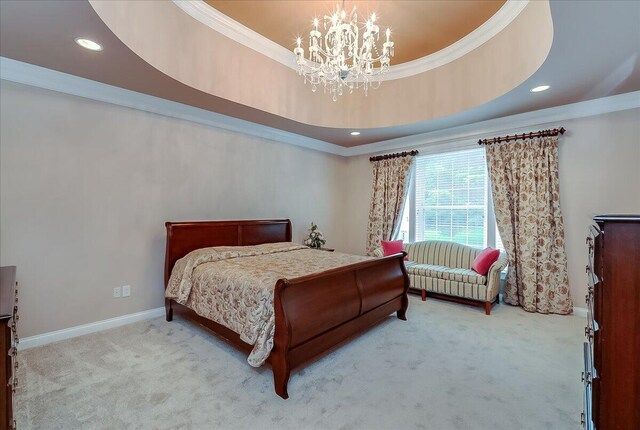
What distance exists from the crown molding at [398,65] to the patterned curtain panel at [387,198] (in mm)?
1570

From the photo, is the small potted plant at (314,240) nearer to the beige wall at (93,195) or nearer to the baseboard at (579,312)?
the beige wall at (93,195)

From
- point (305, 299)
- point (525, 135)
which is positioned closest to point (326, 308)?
point (305, 299)

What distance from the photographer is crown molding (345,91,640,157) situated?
349 centimetres

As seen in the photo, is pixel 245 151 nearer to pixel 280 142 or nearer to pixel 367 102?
pixel 280 142

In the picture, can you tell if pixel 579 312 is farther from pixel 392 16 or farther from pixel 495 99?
pixel 392 16

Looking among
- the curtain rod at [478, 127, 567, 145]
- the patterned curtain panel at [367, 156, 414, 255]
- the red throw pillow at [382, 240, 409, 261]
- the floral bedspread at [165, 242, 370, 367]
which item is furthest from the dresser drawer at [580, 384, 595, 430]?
the patterned curtain panel at [367, 156, 414, 255]

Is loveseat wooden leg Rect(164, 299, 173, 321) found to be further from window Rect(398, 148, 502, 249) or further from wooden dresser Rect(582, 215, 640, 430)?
window Rect(398, 148, 502, 249)

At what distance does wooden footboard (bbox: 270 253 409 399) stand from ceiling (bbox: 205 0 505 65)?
2786 millimetres

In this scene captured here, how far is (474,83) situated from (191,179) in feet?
13.0

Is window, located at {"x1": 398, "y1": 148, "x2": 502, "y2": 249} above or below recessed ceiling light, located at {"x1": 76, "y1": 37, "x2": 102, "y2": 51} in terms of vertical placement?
below

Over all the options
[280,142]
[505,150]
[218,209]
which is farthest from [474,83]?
[218,209]

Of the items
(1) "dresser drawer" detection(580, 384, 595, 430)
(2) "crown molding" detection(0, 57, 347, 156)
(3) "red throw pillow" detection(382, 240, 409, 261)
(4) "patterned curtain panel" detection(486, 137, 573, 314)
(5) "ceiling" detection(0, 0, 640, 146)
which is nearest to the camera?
(1) "dresser drawer" detection(580, 384, 595, 430)

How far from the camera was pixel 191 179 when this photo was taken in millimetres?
3932

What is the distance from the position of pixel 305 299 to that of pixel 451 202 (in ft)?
12.0
